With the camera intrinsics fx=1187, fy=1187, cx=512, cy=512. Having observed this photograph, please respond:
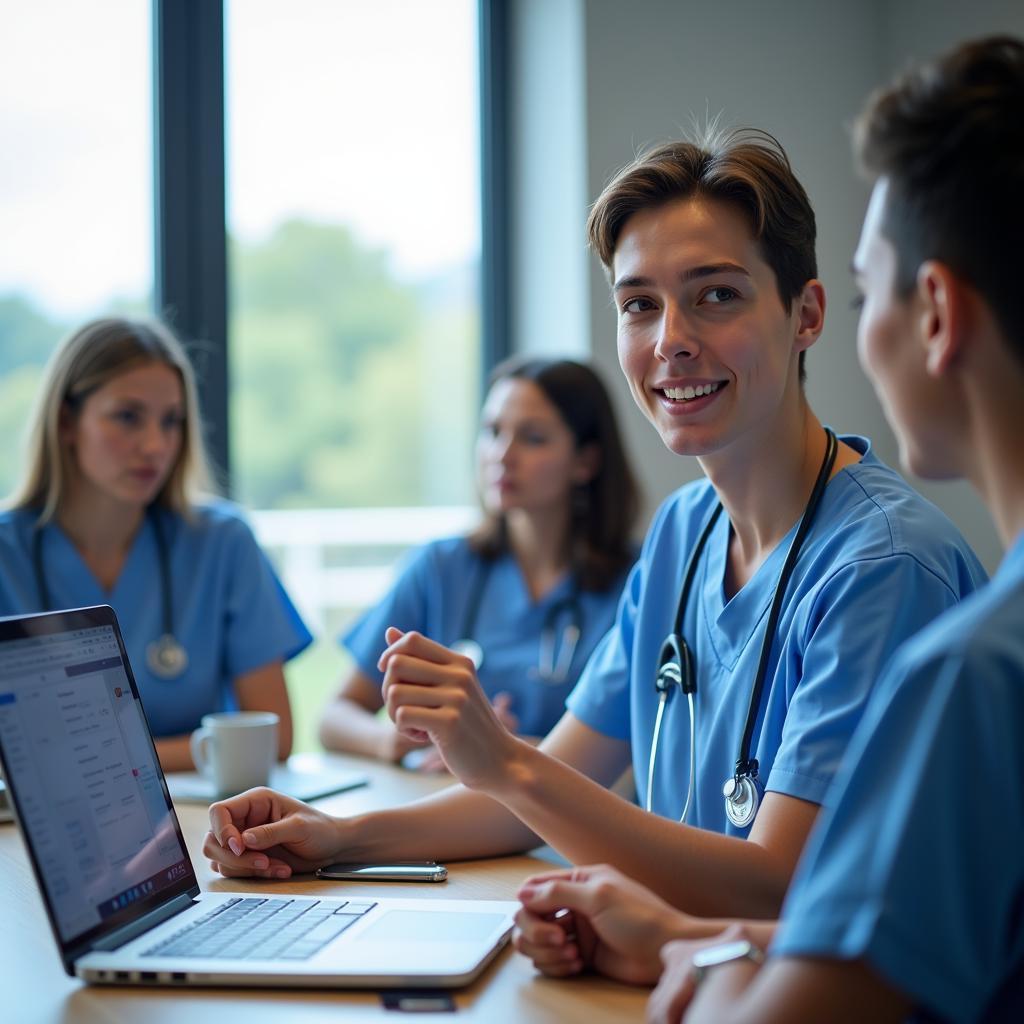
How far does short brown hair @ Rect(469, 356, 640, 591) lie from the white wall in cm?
31

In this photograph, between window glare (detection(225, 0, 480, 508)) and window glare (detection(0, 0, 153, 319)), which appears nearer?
window glare (detection(0, 0, 153, 319))

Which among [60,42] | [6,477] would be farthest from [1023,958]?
[60,42]

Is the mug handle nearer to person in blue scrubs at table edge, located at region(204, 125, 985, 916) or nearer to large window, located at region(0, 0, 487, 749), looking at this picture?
person in blue scrubs at table edge, located at region(204, 125, 985, 916)

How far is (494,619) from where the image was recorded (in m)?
2.38

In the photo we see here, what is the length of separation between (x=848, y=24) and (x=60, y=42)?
1970mm

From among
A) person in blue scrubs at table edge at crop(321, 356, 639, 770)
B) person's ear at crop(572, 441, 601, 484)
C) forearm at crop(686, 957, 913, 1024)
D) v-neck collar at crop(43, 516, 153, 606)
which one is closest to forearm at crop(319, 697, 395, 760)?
person in blue scrubs at table edge at crop(321, 356, 639, 770)

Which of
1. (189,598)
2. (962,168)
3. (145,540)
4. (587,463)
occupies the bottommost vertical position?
(189,598)

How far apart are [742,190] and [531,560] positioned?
130 centimetres

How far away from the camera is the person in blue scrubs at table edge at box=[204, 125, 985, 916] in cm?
103

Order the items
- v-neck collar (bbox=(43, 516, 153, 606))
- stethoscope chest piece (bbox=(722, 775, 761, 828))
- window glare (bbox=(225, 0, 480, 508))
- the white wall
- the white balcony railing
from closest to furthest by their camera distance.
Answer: stethoscope chest piece (bbox=(722, 775, 761, 828)), v-neck collar (bbox=(43, 516, 153, 606)), window glare (bbox=(225, 0, 480, 508)), the white wall, the white balcony railing

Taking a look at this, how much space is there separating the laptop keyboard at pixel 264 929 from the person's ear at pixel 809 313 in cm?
76

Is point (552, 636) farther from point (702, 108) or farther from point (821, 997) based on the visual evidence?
point (821, 997)

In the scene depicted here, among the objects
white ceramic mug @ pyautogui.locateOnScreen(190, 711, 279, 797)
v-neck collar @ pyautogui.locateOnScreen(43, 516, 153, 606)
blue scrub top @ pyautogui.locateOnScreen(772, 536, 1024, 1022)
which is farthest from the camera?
v-neck collar @ pyautogui.locateOnScreen(43, 516, 153, 606)

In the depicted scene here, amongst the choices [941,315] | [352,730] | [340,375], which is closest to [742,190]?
[941,315]
